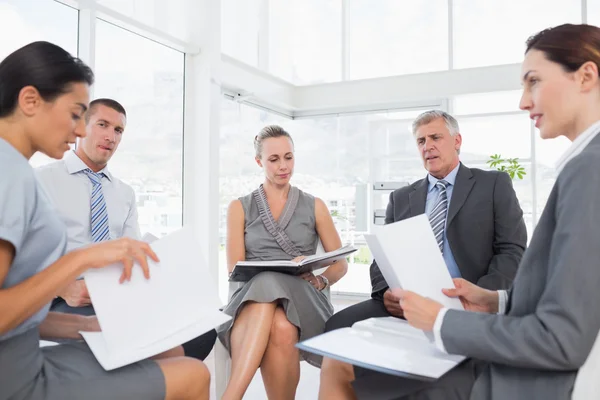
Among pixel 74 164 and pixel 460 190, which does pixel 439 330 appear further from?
pixel 74 164

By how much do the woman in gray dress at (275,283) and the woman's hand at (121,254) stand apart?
3.14ft

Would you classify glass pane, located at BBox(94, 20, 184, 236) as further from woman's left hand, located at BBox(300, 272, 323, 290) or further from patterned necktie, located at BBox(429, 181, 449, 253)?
patterned necktie, located at BBox(429, 181, 449, 253)

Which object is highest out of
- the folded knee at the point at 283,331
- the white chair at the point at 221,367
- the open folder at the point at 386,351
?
the open folder at the point at 386,351

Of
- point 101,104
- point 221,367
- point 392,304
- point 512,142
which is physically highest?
point 512,142

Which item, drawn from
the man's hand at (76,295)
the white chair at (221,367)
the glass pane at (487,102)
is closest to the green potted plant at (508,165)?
the glass pane at (487,102)

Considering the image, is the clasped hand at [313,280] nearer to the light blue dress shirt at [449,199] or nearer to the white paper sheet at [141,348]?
the light blue dress shirt at [449,199]

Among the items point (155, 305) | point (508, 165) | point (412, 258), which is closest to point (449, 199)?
point (412, 258)

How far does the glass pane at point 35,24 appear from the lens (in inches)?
116

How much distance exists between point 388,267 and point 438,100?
5.05 m

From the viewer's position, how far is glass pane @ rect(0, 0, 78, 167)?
2.94m

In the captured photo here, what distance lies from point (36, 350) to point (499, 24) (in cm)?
586

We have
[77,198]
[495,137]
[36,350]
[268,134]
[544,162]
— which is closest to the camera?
[36,350]

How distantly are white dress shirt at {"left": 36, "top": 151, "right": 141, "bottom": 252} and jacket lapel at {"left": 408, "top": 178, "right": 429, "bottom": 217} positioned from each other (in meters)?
1.36

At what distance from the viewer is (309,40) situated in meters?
6.63
